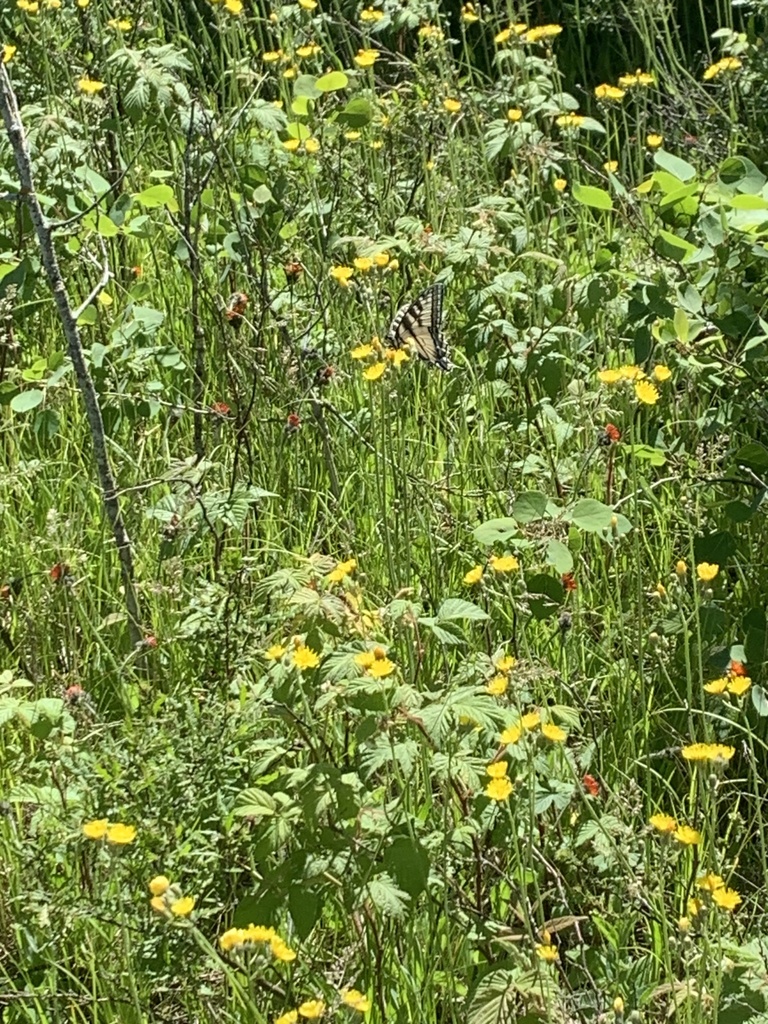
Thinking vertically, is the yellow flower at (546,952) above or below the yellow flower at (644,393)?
below

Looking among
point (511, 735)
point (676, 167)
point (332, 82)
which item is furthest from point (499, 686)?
point (332, 82)

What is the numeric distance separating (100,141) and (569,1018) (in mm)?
2914

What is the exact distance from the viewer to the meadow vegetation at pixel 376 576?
185 centimetres

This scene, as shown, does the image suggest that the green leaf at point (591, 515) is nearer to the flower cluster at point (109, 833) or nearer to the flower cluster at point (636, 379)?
the flower cluster at point (636, 379)

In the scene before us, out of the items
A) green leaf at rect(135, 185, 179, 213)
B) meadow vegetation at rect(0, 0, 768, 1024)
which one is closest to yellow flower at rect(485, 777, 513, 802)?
meadow vegetation at rect(0, 0, 768, 1024)

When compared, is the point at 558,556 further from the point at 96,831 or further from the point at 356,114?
the point at 356,114

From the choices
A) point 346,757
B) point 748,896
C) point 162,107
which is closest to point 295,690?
point 346,757

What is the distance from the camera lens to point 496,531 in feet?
7.73

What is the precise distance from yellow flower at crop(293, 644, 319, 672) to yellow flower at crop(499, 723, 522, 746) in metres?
0.28

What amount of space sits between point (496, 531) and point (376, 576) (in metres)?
0.47

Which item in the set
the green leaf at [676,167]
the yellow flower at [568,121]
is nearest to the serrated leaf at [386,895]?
the green leaf at [676,167]

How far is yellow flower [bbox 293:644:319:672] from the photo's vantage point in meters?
1.85

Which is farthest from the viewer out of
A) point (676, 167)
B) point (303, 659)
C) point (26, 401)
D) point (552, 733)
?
point (26, 401)

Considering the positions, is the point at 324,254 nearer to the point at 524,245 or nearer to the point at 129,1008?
the point at 524,245
